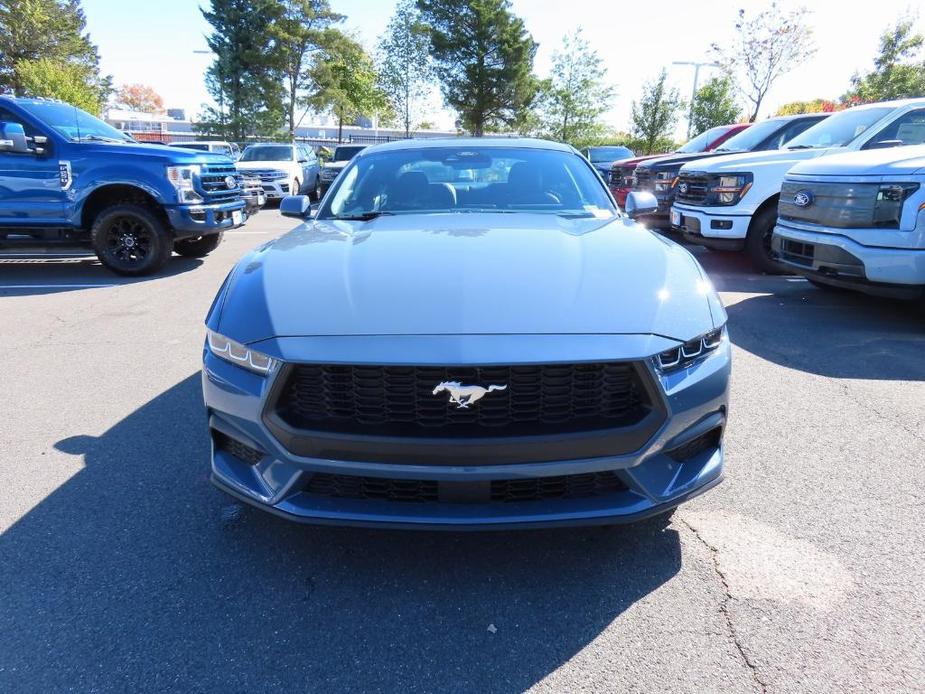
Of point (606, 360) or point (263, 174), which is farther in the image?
point (263, 174)

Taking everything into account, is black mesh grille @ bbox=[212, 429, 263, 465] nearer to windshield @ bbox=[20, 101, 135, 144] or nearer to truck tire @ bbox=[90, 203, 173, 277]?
truck tire @ bbox=[90, 203, 173, 277]

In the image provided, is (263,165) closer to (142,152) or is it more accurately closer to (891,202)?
(142,152)

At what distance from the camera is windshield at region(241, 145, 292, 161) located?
56.8 ft

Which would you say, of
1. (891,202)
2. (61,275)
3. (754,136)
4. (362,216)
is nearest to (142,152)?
(61,275)

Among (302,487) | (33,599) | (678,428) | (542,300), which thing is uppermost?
(542,300)

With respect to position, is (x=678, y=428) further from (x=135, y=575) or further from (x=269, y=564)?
(x=135, y=575)

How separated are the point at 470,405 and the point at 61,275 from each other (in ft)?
25.6

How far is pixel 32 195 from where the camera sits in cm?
707

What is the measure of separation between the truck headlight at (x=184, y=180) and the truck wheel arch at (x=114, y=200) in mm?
292

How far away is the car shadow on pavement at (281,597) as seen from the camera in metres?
1.75

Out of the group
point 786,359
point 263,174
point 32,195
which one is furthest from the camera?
point 263,174

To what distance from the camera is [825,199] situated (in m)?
5.38

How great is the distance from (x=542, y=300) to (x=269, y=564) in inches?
53.5

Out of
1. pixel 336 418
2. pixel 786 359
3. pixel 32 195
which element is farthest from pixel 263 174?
pixel 336 418
